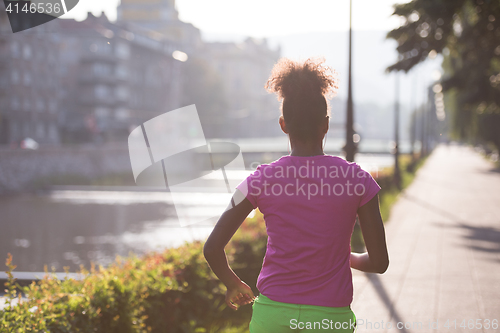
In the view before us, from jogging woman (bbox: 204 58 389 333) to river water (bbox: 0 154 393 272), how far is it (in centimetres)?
748

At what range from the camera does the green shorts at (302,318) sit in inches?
74.2

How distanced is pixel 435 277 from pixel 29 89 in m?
52.6

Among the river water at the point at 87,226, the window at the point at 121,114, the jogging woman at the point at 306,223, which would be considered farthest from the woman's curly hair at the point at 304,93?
the window at the point at 121,114

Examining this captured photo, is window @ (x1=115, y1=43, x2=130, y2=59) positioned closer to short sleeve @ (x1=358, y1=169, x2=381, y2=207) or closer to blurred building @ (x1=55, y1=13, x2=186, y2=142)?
blurred building @ (x1=55, y1=13, x2=186, y2=142)

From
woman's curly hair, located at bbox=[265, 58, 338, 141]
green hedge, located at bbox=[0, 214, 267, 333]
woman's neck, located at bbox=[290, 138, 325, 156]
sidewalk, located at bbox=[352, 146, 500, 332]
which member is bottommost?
sidewalk, located at bbox=[352, 146, 500, 332]

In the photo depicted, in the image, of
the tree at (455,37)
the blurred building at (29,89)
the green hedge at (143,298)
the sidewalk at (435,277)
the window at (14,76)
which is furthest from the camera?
the window at (14,76)

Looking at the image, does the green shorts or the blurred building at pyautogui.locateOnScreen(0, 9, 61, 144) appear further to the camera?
the blurred building at pyautogui.locateOnScreen(0, 9, 61, 144)

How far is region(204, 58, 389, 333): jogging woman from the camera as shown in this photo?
74.6 inches

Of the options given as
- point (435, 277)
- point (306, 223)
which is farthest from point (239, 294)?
point (435, 277)

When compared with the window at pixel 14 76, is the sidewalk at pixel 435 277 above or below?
below

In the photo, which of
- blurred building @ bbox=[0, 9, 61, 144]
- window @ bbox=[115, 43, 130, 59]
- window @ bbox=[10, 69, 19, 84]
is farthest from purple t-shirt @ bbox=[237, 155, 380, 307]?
window @ bbox=[115, 43, 130, 59]

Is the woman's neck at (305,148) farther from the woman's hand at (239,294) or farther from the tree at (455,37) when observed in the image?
the tree at (455,37)

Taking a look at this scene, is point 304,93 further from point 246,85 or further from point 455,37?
point 246,85

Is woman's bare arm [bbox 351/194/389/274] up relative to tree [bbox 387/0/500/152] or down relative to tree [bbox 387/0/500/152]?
down
